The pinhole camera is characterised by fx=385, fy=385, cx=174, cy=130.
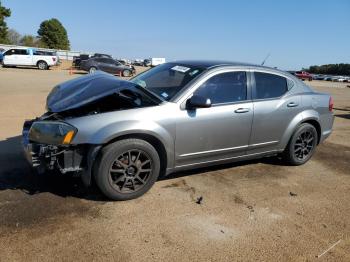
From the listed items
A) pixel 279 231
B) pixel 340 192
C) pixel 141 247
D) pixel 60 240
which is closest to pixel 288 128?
pixel 340 192

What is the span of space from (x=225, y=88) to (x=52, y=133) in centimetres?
229

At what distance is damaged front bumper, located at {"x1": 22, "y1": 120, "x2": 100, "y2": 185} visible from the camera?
4.07 meters

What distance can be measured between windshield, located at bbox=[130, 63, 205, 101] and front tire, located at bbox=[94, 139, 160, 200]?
0.77 meters

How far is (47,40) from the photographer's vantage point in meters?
93.5

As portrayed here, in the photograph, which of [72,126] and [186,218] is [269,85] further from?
[72,126]

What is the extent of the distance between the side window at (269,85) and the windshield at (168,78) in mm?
910

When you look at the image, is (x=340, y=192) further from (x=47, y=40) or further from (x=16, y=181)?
(x=47, y=40)

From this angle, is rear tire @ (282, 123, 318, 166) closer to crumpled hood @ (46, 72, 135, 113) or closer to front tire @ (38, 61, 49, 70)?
crumpled hood @ (46, 72, 135, 113)

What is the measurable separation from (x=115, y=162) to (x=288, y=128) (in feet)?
9.09

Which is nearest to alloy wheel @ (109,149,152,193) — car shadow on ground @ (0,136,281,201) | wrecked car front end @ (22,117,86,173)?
car shadow on ground @ (0,136,281,201)

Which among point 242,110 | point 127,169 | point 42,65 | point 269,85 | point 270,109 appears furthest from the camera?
point 42,65

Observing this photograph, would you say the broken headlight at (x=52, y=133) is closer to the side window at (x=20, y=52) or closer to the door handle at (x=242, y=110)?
the door handle at (x=242, y=110)

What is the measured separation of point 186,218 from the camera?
13.3 ft

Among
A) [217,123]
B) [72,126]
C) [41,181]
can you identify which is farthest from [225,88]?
[41,181]
